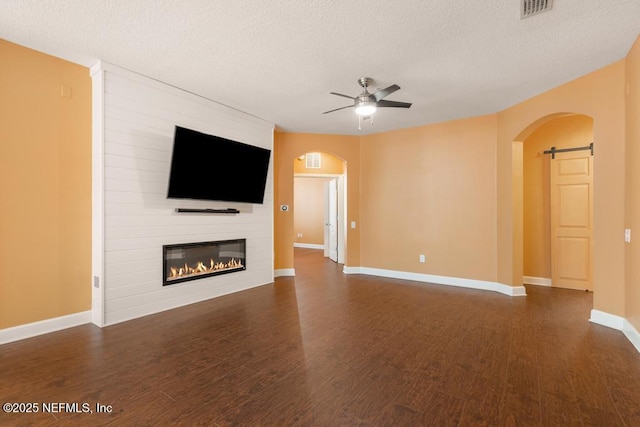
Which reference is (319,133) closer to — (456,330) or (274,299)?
(274,299)

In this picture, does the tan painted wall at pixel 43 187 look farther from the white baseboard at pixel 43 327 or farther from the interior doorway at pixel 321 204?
the interior doorway at pixel 321 204

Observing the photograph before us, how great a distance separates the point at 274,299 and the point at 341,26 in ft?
11.1

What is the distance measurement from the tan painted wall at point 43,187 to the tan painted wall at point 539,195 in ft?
21.2

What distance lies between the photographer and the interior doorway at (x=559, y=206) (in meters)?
4.79

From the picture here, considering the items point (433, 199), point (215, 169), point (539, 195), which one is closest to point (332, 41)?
point (215, 169)

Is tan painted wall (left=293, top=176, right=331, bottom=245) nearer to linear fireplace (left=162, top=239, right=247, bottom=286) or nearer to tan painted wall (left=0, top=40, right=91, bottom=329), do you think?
linear fireplace (left=162, top=239, right=247, bottom=286)

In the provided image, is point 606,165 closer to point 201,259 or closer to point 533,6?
point 533,6

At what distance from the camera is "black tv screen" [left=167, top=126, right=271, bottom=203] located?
3682 mm

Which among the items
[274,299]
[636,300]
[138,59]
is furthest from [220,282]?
Answer: [636,300]

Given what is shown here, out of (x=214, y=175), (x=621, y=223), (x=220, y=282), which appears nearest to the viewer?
(x=621, y=223)

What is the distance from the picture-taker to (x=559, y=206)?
4973 millimetres

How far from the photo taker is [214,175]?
410 cm

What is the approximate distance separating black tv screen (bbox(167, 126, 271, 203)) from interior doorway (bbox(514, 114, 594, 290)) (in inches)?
156

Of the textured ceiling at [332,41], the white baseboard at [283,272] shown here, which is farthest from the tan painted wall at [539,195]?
the white baseboard at [283,272]
